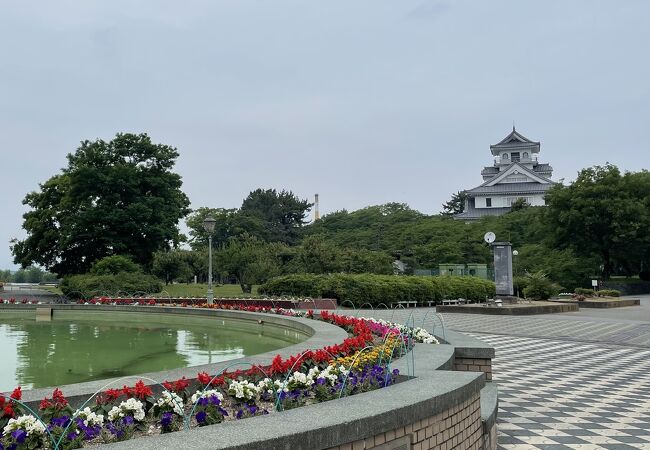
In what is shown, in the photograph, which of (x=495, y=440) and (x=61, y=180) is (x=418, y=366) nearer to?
(x=495, y=440)

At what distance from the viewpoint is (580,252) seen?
4469 cm

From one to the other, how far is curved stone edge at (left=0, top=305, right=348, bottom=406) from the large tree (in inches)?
570

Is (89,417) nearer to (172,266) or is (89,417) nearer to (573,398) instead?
→ (573,398)

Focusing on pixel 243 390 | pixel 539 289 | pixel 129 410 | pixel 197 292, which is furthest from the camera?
pixel 197 292

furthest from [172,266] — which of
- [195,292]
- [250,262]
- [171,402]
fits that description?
Answer: [171,402]

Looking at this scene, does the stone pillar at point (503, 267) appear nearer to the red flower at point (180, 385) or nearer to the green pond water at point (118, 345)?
the green pond water at point (118, 345)

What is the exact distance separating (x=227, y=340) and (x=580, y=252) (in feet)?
132

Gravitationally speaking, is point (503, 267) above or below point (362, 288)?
above

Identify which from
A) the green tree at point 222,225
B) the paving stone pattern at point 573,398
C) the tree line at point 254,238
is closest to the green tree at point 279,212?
the green tree at point 222,225

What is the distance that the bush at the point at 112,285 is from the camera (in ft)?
85.8

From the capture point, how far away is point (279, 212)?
245ft

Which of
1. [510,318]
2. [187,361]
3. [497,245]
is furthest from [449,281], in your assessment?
[187,361]

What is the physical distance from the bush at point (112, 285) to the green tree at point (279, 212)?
40.7 m

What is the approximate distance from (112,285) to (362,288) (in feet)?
40.9
